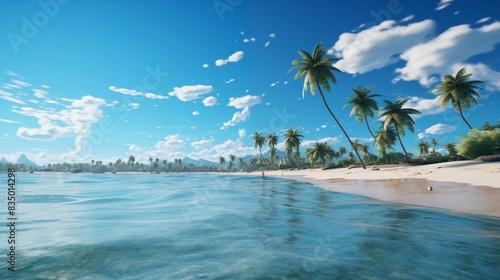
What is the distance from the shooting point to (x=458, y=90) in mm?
34250

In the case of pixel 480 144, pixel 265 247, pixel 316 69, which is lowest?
A: pixel 265 247

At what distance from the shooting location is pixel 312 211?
9859 millimetres

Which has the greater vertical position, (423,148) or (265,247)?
(423,148)

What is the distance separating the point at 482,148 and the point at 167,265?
33.9 metres

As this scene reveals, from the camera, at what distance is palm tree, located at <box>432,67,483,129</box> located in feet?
112

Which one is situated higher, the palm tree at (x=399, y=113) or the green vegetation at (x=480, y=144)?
the palm tree at (x=399, y=113)

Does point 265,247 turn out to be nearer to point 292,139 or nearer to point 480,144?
point 480,144

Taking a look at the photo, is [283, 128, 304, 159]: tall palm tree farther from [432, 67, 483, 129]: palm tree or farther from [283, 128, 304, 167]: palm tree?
[432, 67, 483, 129]: palm tree

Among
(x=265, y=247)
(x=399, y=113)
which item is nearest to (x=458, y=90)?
(x=399, y=113)

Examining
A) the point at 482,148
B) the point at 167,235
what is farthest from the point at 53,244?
the point at 482,148

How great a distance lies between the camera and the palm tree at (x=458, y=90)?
112 ft

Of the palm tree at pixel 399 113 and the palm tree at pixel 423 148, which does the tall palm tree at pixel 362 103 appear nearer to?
the palm tree at pixel 399 113

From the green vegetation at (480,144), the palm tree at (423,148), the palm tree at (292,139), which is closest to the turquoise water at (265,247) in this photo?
the green vegetation at (480,144)

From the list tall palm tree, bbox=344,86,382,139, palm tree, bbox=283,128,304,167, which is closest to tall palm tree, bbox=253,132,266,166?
palm tree, bbox=283,128,304,167
